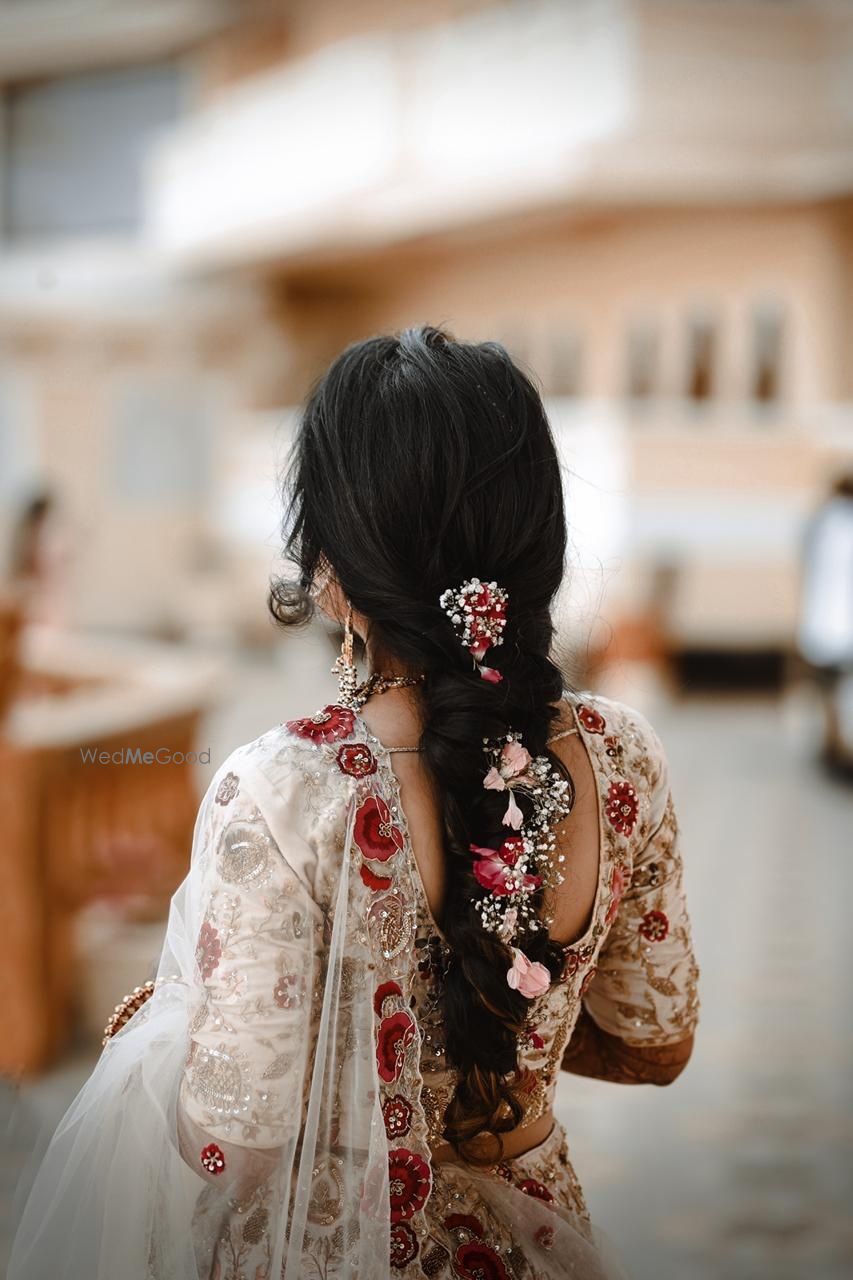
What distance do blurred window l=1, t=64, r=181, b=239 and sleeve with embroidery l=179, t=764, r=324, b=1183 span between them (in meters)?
15.5

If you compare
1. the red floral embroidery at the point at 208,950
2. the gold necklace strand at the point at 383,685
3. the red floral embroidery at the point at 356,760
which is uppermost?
the gold necklace strand at the point at 383,685

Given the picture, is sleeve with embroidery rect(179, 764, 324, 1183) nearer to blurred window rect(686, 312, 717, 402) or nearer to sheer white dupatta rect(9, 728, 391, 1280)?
sheer white dupatta rect(9, 728, 391, 1280)

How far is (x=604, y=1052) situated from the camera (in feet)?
4.93

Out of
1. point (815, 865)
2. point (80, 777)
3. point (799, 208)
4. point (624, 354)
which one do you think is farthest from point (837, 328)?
point (80, 777)

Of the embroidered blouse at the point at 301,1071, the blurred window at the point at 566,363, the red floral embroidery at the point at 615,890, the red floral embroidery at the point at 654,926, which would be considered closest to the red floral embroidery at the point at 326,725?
the embroidered blouse at the point at 301,1071

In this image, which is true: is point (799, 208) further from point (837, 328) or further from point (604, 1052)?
point (604, 1052)

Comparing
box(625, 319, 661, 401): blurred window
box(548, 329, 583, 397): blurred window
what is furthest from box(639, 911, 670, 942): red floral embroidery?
box(548, 329, 583, 397): blurred window

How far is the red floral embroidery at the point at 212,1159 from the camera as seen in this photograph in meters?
1.10

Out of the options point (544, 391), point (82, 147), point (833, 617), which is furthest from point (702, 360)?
point (544, 391)

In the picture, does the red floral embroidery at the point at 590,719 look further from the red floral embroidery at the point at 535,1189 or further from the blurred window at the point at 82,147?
the blurred window at the point at 82,147

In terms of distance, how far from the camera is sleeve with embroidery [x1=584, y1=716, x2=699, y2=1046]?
1343mm

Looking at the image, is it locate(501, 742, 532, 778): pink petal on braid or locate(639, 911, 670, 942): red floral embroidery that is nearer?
locate(501, 742, 532, 778): pink petal on braid

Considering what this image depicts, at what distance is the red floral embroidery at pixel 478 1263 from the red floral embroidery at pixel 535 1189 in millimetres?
89

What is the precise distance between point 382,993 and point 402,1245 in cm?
27
